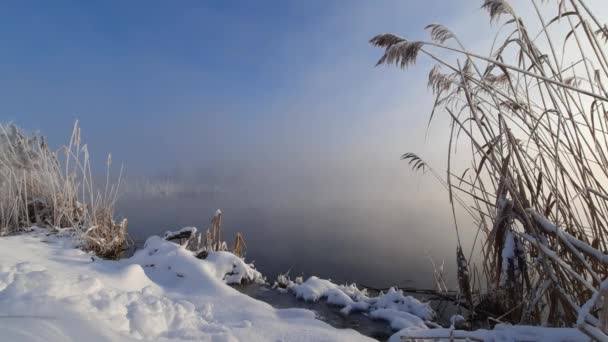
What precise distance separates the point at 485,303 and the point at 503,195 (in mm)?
1424

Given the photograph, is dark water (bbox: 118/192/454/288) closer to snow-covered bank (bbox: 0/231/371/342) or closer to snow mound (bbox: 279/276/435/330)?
snow mound (bbox: 279/276/435/330)

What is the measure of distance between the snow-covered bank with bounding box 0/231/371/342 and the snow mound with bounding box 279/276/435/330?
528mm

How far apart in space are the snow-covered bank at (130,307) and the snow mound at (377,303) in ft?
1.73

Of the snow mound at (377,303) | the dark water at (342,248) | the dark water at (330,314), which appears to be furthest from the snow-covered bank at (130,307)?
the dark water at (342,248)

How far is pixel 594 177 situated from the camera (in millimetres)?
1834

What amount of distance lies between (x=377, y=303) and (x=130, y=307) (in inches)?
76.1

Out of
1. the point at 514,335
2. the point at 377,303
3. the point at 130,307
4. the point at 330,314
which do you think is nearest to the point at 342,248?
the point at 377,303

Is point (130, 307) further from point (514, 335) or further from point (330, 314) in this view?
point (514, 335)

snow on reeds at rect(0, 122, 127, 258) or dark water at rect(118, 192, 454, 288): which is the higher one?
snow on reeds at rect(0, 122, 127, 258)

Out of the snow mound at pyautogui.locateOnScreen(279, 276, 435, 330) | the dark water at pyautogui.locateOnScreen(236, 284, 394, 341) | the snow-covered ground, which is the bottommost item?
the dark water at pyautogui.locateOnScreen(236, 284, 394, 341)

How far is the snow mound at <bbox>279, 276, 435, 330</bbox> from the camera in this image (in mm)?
2355

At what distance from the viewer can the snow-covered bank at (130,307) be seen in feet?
4.15

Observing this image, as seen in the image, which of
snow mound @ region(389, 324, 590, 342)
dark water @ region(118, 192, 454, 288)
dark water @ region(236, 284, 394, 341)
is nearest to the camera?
snow mound @ region(389, 324, 590, 342)

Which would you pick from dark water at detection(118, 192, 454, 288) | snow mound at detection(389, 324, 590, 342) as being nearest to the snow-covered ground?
snow mound at detection(389, 324, 590, 342)
